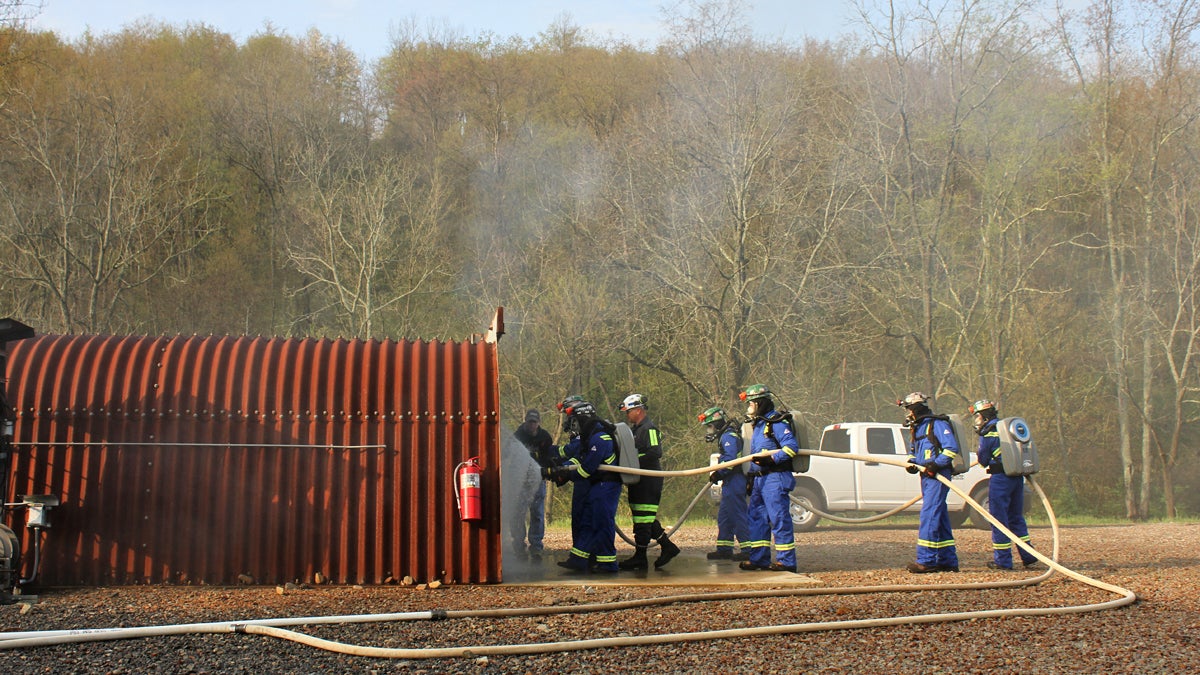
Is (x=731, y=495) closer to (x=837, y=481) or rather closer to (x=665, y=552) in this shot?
(x=665, y=552)

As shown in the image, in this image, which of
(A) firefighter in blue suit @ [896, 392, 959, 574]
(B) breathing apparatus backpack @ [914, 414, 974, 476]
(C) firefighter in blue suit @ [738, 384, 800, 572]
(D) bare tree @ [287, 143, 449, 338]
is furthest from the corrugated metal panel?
(D) bare tree @ [287, 143, 449, 338]

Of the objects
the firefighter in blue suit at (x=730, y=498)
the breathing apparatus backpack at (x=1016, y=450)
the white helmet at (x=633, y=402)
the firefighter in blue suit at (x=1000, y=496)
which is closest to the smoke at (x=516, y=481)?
the white helmet at (x=633, y=402)

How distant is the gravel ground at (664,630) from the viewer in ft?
19.3

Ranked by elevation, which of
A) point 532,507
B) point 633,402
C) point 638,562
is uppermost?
point 633,402

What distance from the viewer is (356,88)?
138 feet

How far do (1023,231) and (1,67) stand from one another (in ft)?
82.5

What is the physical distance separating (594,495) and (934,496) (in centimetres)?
350

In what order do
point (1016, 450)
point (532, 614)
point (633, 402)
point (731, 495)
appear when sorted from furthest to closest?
1. point (731, 495)
2. point (633, 402)
3. point (1016, 450)
4. point (532, 614)

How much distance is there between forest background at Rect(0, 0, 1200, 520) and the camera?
24.5 meters

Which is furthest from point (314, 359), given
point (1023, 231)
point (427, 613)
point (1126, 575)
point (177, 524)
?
point (1023, 231)

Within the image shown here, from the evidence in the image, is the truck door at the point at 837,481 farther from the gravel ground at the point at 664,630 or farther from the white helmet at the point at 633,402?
the gravel ground at the point at 664,630

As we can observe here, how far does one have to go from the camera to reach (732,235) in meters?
24.3

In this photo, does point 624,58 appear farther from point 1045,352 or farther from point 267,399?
point 267,399

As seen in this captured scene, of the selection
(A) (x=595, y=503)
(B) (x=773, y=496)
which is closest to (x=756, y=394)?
(B) (x=773, y=496)
